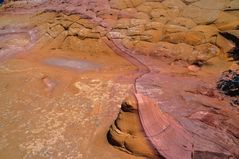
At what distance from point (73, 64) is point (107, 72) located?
815 mm

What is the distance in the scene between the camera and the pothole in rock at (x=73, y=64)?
5.47m

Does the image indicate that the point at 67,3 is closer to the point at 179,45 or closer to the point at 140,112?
the point at 179,45

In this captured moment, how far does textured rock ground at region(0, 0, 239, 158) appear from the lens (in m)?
3.47

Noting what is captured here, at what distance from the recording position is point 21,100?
454cm

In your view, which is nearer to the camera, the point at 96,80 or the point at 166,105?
the point at 166,105

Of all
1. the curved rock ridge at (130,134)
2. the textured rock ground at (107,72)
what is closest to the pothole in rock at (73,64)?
the textured rock ground at (107,72)

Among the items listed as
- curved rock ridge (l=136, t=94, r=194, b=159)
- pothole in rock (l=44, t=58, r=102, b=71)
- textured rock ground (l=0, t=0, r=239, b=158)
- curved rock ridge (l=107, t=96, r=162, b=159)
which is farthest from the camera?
pothole in rock (l=44, t=58, r=102, b=71)

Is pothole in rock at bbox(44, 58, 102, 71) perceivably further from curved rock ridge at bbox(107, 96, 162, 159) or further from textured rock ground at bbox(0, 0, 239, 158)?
curved rock ridge at bbox(107, 96, 162, 159)

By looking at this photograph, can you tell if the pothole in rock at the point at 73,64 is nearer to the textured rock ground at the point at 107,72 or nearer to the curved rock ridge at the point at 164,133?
the textured rock ground at the point at 107,72

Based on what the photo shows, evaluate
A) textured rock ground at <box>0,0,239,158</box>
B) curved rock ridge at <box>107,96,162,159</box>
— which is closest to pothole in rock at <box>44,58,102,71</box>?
textured rock ground at <box>0,0,239,158</box>

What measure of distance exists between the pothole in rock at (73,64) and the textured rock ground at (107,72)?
2 cm

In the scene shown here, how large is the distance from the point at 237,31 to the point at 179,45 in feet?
3.74

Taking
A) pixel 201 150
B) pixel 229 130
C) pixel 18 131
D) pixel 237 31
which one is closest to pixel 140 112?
pixel 201 150

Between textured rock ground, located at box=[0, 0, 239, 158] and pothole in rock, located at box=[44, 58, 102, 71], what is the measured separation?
0.02m
